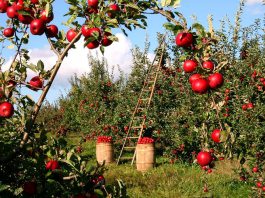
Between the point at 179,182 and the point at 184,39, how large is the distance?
5.96 m

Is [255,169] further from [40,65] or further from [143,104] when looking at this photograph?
[143,104]

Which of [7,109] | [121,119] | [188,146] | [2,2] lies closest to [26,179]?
[7,109]

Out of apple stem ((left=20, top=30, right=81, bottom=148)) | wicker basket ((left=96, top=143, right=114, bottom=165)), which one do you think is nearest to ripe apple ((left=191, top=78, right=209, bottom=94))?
apple stem ((left=20, top=30, right=81, bottom=148))

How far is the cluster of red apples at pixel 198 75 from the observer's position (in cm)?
181

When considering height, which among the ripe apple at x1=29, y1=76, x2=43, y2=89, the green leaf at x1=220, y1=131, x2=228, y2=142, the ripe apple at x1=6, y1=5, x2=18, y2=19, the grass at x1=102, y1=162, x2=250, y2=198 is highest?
the ripe apple at x1=6, y1=5, x2=18, y2=19

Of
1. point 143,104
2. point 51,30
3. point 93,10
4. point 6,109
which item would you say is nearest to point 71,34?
point 51,30

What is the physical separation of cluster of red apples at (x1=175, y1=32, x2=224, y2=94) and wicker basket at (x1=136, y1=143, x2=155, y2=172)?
791cm

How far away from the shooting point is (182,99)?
1081cm

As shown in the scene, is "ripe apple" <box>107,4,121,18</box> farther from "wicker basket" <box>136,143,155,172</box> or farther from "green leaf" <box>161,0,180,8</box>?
"wicker basket" <box>136,143,155,172</box>

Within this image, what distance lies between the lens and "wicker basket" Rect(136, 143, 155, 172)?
31.6 feet

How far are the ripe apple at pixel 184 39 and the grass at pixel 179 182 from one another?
375 centimetres

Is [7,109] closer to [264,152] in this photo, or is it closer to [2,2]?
[2,2]

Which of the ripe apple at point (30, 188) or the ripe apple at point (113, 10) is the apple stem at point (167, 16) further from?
the ripe apple at point (30, 188)

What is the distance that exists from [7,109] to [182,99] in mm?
9050
